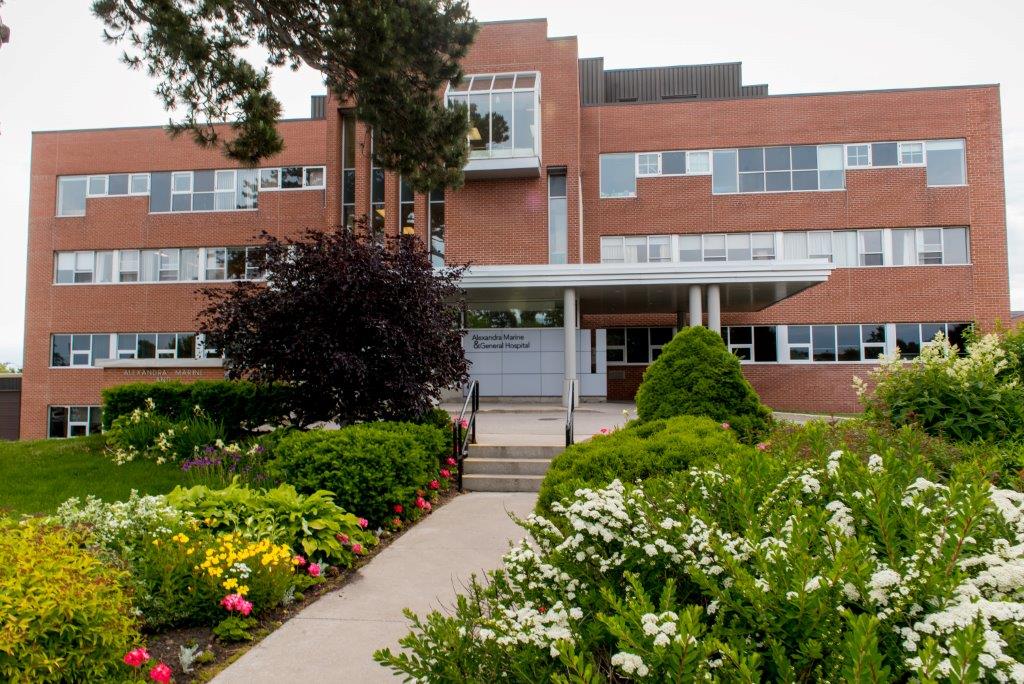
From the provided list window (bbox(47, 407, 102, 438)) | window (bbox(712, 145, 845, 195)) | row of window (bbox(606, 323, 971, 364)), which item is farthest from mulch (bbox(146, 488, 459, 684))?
window (bbox(47, 407, 102, 438))

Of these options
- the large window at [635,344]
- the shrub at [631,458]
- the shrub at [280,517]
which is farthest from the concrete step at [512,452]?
the large window at [635,344]

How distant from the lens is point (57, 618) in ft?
10.3

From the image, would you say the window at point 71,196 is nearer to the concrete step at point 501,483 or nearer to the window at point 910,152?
the concrete step at point 501,483

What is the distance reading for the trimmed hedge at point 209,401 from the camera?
11445 millimetres

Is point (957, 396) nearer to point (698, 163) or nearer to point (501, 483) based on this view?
point (501, 483)

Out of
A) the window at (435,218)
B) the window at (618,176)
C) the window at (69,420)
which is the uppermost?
the window at (618,176)

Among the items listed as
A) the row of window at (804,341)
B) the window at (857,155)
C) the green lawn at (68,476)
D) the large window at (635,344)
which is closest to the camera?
the green lawn at (68,476)

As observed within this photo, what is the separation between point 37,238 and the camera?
29.5m

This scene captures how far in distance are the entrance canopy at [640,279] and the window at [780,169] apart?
585 cm

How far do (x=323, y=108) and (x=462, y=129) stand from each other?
21576 millimetres

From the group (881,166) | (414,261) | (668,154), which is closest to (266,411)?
(414,261)

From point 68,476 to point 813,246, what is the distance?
78.6ft

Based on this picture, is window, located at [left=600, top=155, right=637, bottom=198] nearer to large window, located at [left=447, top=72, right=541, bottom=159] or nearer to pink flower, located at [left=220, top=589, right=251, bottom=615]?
large window, located at [left=447, top=72, right=541, bottom=159]

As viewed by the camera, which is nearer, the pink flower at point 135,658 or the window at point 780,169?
the pink flower at point 135,658
